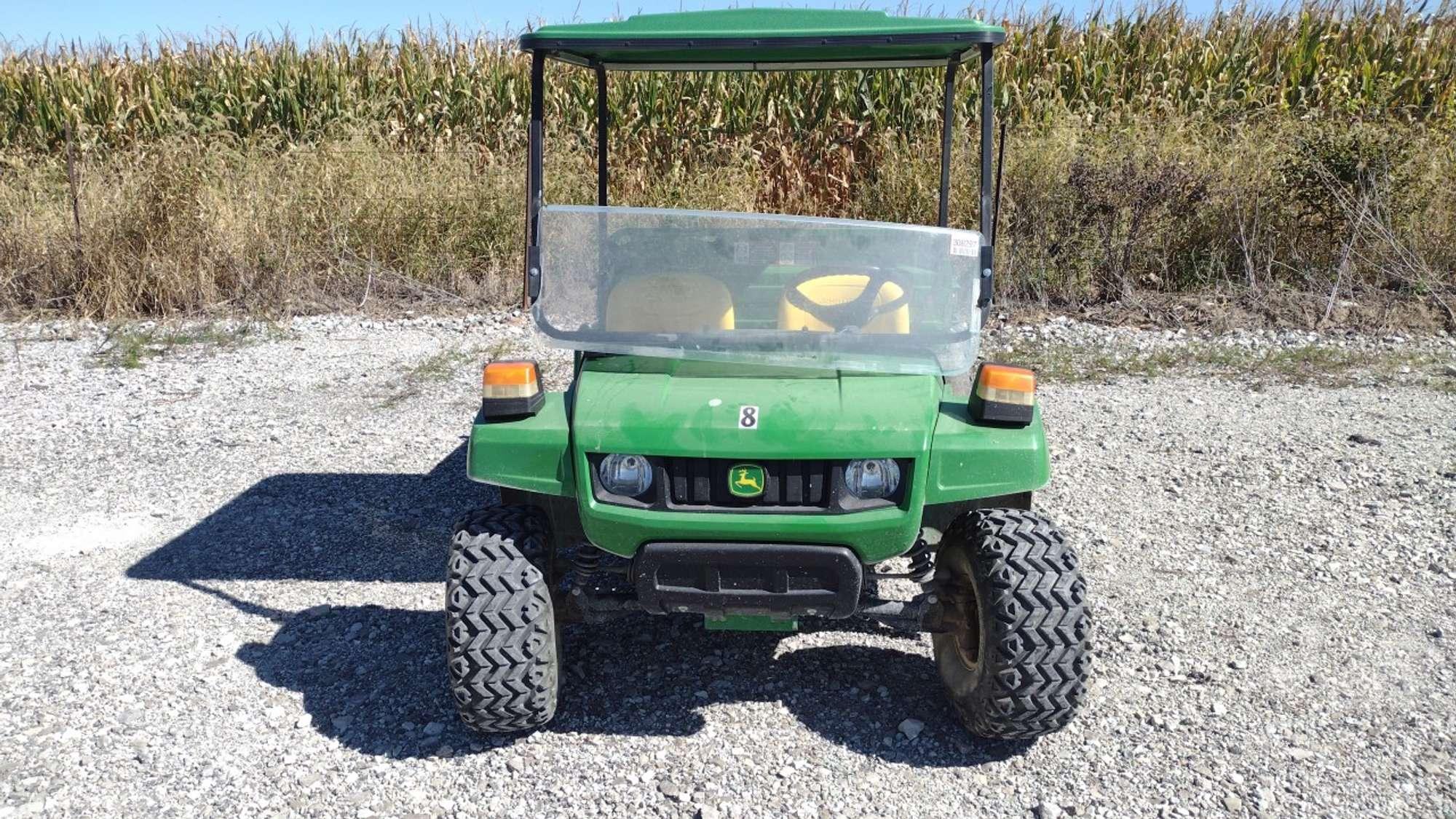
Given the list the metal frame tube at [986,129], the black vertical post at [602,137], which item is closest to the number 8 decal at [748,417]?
the metal frame tube at [986,129]

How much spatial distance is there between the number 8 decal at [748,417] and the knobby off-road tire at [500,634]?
2.27 ft

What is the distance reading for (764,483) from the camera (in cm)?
288

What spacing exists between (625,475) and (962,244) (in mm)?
1199

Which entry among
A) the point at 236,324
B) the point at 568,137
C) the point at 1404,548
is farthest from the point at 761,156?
the point at 1404,548

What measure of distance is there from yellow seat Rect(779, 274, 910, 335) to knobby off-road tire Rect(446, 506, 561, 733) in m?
0.99

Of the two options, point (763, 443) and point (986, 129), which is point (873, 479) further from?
point (986, 129)

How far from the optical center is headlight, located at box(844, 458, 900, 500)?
292cm

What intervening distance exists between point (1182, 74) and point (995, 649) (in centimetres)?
978

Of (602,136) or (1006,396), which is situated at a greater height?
(602,136)

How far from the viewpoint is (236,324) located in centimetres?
843

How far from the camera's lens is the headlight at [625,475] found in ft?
9.66

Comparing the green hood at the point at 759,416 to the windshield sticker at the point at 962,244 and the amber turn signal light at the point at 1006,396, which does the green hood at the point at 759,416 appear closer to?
the amber turn signal light at the point at 1006,396

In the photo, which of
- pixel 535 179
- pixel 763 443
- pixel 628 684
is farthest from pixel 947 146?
pixel 628 684

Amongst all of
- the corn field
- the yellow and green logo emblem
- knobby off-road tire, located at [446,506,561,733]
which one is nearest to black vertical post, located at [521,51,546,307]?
knobby off-road tire, located at [446,506,561,733]
